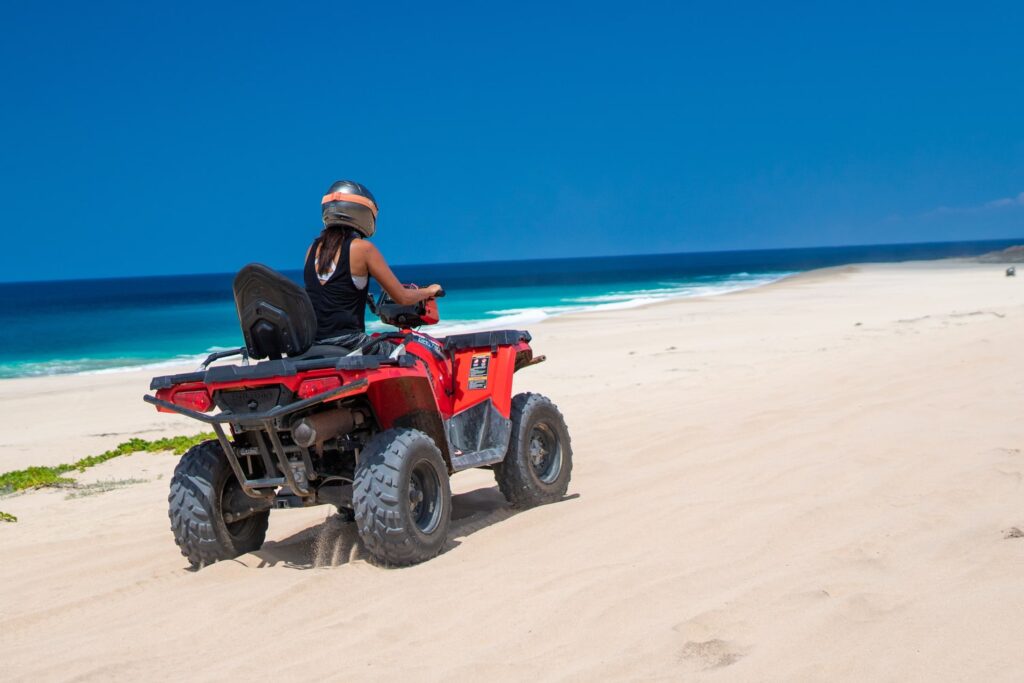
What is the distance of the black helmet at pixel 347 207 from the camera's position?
201 inches

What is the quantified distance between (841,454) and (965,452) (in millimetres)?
774

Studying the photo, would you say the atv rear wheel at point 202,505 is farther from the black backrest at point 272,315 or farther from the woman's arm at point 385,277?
the woman's arm at point 385,277

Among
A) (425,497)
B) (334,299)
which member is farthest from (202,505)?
(334,299)

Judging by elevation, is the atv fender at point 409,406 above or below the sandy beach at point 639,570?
above

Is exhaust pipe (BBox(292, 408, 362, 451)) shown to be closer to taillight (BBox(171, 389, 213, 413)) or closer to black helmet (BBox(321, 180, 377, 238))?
taillight (BBox(171, 389, 213, 413))

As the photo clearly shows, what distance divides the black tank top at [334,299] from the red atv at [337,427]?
18 cm

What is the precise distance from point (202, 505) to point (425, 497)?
44.8 inches

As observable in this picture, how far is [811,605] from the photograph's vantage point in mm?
3875

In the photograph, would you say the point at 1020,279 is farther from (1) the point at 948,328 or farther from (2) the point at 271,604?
(2) the point at 271,604

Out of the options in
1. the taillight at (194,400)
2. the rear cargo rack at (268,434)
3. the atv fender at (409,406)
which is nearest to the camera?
the rear cargo rack at (268,434)

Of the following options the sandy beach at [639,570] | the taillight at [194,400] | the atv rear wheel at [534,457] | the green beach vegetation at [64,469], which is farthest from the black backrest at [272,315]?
the green beach vegetation at [64,469]

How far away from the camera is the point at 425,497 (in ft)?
17.0

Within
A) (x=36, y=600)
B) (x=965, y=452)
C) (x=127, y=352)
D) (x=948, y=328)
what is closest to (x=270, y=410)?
(x=36, y=600)

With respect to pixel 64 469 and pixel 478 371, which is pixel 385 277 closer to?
pixel 478 371
